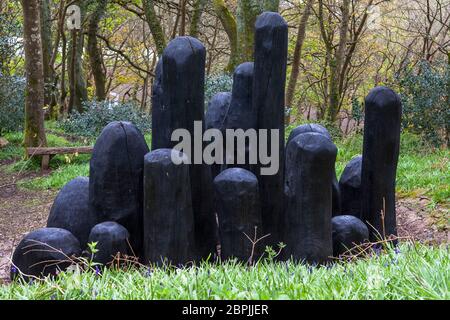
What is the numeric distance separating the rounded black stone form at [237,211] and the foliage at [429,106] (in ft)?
28.1

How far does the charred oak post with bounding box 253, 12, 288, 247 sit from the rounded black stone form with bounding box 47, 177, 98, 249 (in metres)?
1.47

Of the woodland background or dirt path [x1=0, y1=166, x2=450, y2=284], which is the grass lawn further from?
the woodland background

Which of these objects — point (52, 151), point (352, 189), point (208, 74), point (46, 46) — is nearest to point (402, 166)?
point (352, 189)

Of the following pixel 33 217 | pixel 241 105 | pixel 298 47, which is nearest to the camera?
pixel 241 105

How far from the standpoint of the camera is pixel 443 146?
12.0m

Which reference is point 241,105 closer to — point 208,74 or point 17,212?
point 17,212

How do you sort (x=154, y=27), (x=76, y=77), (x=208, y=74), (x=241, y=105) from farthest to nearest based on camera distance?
1. (x=76, y=77)
2. (x=208, y=74)
3. (x=154, y=27)
4. (x=241, y=105)

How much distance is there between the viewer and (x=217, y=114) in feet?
17.5

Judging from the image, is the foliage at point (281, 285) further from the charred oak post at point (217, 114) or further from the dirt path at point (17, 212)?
the dirt path at point (17, 212)

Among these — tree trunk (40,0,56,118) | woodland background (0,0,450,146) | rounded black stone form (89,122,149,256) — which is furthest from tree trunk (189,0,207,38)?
rounded black stone form (89,122,149,256)

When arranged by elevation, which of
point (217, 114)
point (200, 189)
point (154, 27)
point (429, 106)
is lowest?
point (200, 189)

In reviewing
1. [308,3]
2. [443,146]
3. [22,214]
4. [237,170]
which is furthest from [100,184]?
[308,3]

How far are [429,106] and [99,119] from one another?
28.6 feet

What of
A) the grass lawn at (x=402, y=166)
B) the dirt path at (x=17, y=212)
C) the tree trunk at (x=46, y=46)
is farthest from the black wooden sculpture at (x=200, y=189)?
the tree trunk at (x=46, y=46)
